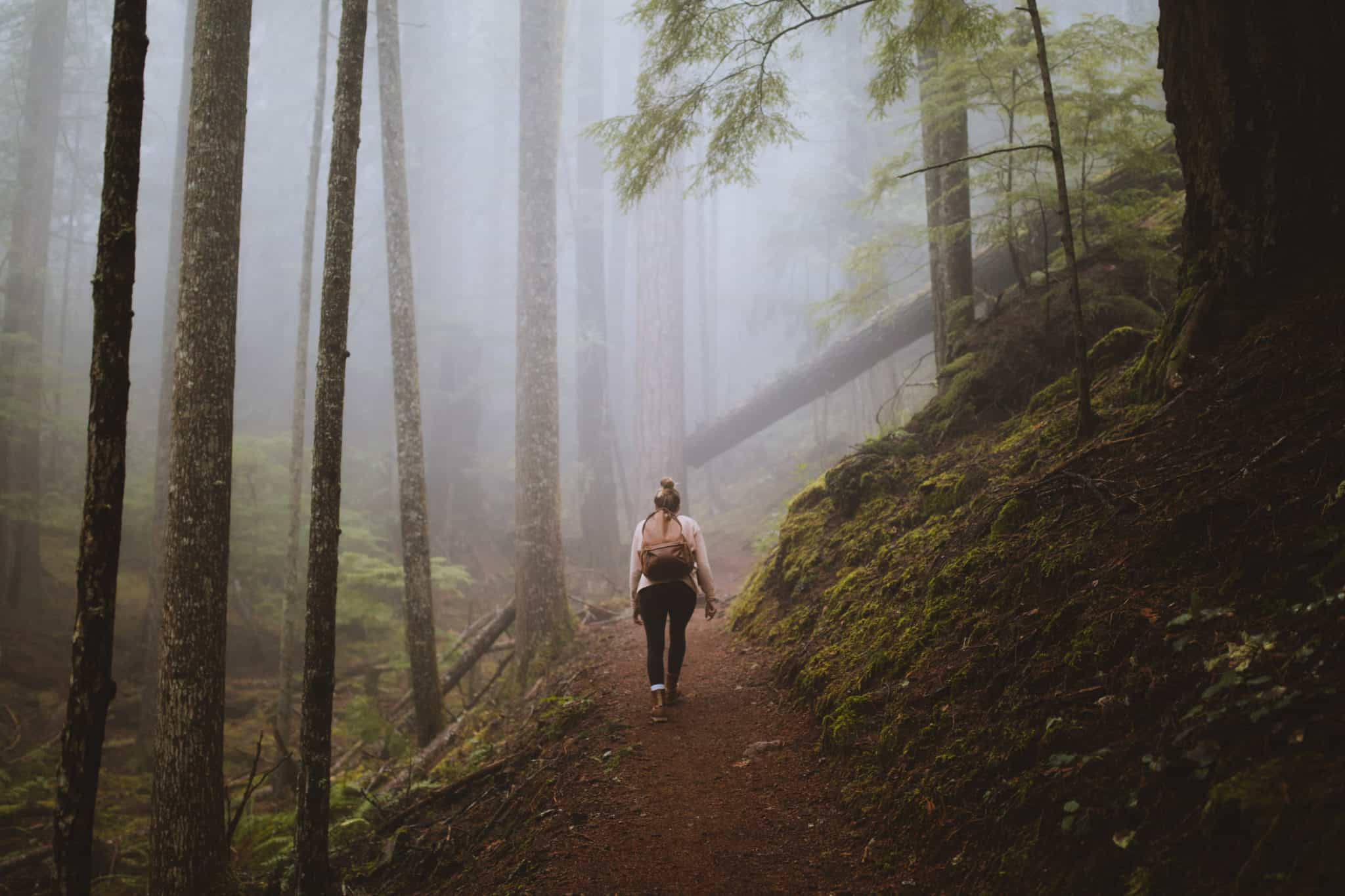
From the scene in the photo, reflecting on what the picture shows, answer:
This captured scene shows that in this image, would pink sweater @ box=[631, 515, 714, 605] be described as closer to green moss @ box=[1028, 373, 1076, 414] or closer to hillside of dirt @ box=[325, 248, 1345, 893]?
hillside of dirt @ box=[325, 248, 1345, 893]

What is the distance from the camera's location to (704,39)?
Answer: 659 centimetres

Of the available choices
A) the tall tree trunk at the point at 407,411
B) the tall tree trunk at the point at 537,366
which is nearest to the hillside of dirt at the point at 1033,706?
the tall tree trunk at the point at 407,411

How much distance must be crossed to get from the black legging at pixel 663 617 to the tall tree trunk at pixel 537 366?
175 inches

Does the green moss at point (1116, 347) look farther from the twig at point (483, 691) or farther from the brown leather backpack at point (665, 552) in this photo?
the twig at point (483, 691)

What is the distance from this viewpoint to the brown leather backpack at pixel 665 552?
18.6ft

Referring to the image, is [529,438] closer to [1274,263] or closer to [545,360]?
[545,360]

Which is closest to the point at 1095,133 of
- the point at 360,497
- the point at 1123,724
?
the point at 1123,724

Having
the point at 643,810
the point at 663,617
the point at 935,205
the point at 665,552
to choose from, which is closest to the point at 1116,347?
the point at 935,205

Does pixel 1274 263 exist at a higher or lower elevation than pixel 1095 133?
lower

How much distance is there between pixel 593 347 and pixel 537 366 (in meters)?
10.3

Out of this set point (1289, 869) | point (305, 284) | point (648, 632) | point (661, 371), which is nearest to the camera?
point (1289, 869)

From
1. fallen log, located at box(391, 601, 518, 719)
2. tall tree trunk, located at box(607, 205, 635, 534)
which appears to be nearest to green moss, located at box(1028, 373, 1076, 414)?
fallen log, located at box(391, 601, 518, 719)

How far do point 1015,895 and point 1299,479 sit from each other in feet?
7.37

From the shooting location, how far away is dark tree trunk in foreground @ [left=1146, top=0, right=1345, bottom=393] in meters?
3.93
